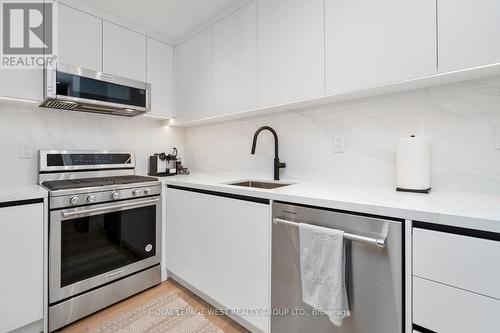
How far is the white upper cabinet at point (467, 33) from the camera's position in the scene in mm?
891

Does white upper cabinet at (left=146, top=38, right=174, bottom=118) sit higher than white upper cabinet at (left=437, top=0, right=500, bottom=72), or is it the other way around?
white upper cabinet at (left=146, top=38, right=174, bottom=118)

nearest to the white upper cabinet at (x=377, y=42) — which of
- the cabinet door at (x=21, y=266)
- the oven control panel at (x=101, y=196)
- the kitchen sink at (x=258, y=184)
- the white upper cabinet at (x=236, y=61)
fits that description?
the white upper cabinet at (x=236, y=61)

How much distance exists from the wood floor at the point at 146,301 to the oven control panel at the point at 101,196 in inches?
31.2

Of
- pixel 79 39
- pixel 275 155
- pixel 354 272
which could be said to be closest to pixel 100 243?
pixel 275 155

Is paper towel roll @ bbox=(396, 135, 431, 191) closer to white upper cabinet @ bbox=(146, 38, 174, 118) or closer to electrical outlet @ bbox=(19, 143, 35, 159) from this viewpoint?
white upper cabinet @ bbox=(146, 38, 174, 118)

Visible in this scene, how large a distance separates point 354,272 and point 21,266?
1.77 meters

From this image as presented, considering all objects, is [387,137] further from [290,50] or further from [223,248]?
[223,248]

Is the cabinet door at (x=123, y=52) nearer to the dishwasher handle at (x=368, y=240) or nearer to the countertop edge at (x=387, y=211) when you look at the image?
the countertop edge at (x=387, y=211)

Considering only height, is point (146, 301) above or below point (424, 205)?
below

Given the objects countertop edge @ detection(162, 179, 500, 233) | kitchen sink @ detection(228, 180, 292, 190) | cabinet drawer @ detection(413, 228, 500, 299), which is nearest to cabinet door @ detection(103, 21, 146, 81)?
kitchen sink @ detection(228, 180, 292, 190)

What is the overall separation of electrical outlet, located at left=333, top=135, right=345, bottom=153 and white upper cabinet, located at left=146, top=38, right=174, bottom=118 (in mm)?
1644

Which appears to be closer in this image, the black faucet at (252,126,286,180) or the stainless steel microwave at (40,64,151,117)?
the stainless steel microwave at (40,64,151,117)

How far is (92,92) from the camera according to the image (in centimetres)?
170

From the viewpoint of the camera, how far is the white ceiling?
1773 millimetres
